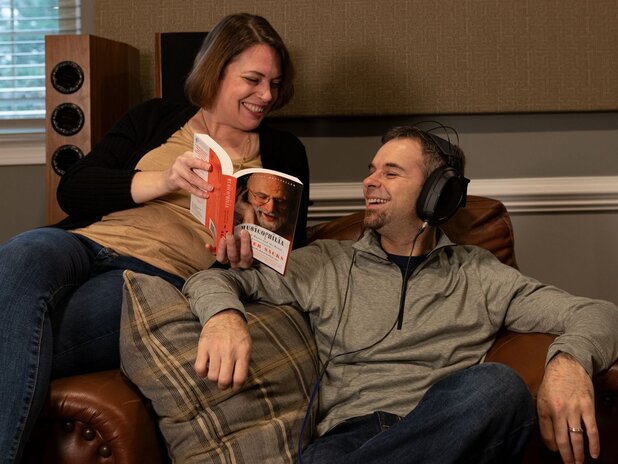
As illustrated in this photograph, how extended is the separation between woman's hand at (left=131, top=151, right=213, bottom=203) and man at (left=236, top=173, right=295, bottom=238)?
0.31 ft

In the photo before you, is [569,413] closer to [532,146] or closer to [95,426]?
[95,426]

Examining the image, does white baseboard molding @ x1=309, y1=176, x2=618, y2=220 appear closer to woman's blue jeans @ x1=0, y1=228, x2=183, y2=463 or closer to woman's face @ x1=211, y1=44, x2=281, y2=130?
woman's face @ x1=211, y1=44, x2=281, y2=130

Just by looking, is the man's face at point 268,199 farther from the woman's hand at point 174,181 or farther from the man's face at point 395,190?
the man's face at point 395,190

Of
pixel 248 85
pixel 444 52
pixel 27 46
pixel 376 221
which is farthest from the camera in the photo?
pixel 27 46

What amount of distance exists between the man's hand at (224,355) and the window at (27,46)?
1.70 meters

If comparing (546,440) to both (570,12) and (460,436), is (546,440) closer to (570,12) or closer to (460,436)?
(460,436)

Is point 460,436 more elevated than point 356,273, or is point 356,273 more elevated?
point 356,273

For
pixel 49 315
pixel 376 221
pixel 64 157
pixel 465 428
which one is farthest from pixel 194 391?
pixel 64 157

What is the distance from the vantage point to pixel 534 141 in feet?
8.32

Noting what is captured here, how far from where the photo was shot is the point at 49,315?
1591 mm

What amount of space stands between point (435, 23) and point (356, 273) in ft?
3.31

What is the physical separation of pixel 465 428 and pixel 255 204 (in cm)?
58

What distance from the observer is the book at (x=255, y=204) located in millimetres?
1598

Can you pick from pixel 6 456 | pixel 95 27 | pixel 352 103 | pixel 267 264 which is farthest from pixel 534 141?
pixel 6 456
